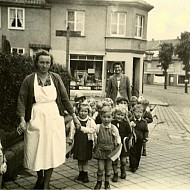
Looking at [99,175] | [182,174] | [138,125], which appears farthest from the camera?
[138,125]

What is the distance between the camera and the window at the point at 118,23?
24.5m

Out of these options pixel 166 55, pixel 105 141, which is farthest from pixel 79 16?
pixel 166 55

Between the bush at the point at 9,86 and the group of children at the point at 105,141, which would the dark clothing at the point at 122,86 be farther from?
the bush at the point at 9,86

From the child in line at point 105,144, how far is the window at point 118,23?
65.7 feet

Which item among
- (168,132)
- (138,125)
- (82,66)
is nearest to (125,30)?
(82,66)

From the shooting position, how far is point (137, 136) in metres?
6.31

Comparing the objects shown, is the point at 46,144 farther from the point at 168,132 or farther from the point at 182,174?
the point at 168,132

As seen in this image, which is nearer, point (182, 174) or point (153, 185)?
point (153, 185)

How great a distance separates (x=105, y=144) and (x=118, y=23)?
66.7 ft

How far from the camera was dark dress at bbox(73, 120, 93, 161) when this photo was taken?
5.41m

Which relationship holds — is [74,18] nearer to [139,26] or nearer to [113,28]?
[113,28]

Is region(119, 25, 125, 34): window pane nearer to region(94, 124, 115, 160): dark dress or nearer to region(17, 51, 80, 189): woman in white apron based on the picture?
region(94, 124, 115, 160): dark dress

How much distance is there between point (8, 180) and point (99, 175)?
1.44m

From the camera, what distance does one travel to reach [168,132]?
11.3 m
